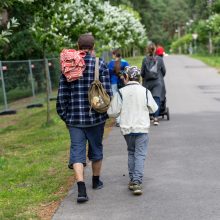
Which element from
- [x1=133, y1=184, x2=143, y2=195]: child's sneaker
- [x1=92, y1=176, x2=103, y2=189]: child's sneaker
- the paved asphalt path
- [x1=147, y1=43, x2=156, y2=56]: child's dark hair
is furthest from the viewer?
[x1=147, y1=43, x2=156, y2=56]: child's dark hair

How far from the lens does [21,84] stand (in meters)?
21.8

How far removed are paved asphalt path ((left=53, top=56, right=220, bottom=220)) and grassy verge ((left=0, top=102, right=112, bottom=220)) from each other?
319 millimetres

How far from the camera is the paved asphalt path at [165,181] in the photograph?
6.06 m

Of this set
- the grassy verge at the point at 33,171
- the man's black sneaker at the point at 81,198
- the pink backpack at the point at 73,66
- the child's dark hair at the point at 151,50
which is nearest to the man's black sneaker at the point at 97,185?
the grassy verge at the point at 33,171

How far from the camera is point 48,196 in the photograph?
7.11 metres

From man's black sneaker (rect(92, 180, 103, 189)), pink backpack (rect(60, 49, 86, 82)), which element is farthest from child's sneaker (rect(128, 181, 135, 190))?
pink backpack (rect(60, 49, 86, 82))

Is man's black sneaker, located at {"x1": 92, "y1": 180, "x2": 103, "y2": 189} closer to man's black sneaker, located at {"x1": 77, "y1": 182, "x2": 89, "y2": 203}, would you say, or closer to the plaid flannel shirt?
man's black sneaker, located at {"x1": 77, "y1": 182, "x2": 89, "y2": 203}

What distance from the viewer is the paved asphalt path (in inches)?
239

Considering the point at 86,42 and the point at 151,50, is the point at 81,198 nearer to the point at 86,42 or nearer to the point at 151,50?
the point at 86,42

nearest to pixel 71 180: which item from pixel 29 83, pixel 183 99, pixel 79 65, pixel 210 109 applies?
pixel 79 65

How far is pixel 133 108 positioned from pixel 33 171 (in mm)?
2576

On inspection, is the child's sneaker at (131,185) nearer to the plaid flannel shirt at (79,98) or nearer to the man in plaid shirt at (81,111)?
the man in plaid shirt at (81,111)

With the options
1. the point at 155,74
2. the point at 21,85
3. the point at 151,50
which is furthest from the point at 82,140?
the point at 21,85

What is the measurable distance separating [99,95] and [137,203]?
4.12 feet
